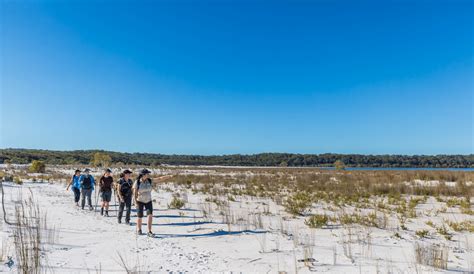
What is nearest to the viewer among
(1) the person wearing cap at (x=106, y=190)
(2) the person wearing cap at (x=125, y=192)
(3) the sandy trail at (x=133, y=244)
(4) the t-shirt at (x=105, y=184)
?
(3) the sandy trail at (x=133, y=244)

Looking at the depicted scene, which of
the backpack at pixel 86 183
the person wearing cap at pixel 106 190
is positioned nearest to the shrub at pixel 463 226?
the person wearing cap at pixel 106 190

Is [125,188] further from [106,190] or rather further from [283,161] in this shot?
[283,161]

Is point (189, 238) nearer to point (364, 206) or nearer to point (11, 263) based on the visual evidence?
point (11, 263)

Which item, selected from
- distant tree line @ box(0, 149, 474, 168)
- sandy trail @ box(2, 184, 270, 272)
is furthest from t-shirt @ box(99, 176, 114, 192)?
distant tree line @ box(0, 149, 474, 168)

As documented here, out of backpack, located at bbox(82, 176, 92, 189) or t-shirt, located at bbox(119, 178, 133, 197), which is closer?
t-shirt, located at bbox(119, 178, 133, 197)

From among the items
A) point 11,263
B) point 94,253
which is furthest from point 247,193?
point 11,263

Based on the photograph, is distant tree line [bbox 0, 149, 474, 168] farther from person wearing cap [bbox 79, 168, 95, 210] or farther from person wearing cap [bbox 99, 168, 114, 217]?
person wearing cap [bbox 99, 168, 114, 217]

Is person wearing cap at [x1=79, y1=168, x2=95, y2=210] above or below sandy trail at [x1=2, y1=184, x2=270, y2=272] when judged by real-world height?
above

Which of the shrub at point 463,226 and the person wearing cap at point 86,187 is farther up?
the person wearing cap at point 86,187

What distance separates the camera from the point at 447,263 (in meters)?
5.13

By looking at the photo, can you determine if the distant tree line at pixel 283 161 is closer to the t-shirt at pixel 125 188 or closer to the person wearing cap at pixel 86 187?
the person wearing cap at pixel 86 187

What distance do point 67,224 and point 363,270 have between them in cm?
797

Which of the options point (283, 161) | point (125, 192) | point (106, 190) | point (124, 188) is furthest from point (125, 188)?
point (283, 161)

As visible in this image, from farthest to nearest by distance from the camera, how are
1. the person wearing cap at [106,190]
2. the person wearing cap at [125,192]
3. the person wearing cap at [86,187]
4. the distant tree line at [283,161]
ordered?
the distant tree line at [283,161], the person wearing cap at [86,187], the person wearing cap at [106,190], the person wearing cap at [125,192]
